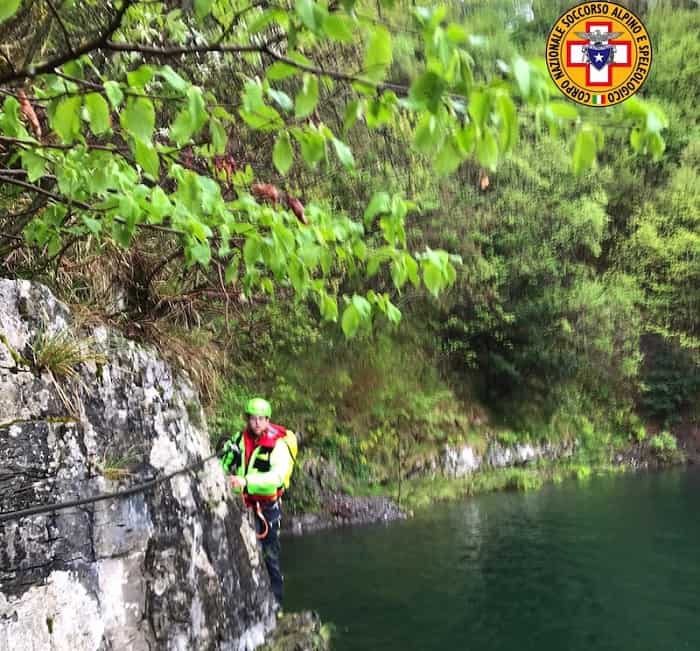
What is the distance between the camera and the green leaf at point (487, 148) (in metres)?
1.29

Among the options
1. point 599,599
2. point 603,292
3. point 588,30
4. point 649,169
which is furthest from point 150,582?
point 649,169

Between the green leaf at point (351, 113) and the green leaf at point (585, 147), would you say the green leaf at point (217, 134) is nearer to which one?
the green leaf at point (351, 113)

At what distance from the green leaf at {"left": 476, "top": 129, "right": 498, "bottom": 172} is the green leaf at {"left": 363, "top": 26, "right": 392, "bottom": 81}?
0.25 meters

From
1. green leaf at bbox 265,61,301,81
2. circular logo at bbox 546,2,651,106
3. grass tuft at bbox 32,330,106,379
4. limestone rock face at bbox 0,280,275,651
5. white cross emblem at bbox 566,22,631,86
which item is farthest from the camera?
white cross emblem at bbox 566,22,631,86

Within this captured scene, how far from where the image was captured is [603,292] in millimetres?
13789

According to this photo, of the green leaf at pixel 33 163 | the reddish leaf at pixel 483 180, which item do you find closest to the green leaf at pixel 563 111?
the green leaf at pixel 33 163

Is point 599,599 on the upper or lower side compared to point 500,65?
lower

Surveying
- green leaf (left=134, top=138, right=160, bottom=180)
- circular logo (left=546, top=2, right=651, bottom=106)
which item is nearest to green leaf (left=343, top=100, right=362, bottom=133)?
green leaf (left=134, top=138, right=160, bottom=180)

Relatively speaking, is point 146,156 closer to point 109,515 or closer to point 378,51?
point 378,51

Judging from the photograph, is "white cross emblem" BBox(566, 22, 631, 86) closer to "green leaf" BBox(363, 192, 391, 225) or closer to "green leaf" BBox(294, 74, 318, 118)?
"green leaf" BBox(363, 192, 391, 225)

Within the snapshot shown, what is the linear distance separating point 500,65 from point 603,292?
1374 cm

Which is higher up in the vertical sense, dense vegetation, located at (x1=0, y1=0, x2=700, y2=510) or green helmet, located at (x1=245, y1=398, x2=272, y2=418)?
dense vegetation, located at (x1=0, y1=0, x2=700, y2=510)

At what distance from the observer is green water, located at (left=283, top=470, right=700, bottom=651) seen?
6008mm

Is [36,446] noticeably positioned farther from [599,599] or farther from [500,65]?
[599,599]
